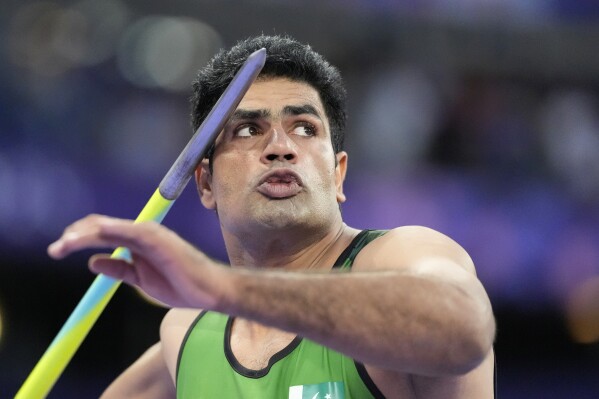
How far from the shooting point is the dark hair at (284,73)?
2831mm

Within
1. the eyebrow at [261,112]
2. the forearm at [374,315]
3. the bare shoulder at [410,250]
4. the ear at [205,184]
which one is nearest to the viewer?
the forearm at [374,315]

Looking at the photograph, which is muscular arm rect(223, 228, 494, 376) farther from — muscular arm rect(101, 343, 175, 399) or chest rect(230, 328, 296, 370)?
muscular arm rect(101, 343, 175, 399)

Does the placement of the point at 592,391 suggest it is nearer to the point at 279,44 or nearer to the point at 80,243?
the point at 279,44

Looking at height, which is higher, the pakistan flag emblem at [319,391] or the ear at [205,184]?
the ear at [205,184]

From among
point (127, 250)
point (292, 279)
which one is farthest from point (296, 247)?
point (292, 279)

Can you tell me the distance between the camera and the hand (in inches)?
60.4

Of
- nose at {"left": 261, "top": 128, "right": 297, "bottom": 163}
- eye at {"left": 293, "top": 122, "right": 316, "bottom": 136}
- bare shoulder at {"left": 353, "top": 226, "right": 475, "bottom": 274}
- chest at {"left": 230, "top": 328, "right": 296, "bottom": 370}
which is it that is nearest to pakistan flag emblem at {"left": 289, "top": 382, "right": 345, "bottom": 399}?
chest at {"left": 230, "top": 328, "right": 296, "bottom": 370}

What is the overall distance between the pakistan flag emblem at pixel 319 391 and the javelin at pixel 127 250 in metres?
0.52

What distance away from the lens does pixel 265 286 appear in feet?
5.37

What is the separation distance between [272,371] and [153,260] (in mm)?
901

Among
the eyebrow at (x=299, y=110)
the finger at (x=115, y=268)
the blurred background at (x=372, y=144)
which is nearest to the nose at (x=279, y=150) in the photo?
the eyebrow at (x=299, y=110)

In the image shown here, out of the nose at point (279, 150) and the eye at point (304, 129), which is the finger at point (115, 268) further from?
the eye at point (304, 129)

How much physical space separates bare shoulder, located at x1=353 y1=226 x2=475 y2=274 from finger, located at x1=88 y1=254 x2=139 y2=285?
0.68m

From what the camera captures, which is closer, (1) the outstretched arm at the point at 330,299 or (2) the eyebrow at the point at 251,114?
(1) the outstretched arm at the point at 330,299
